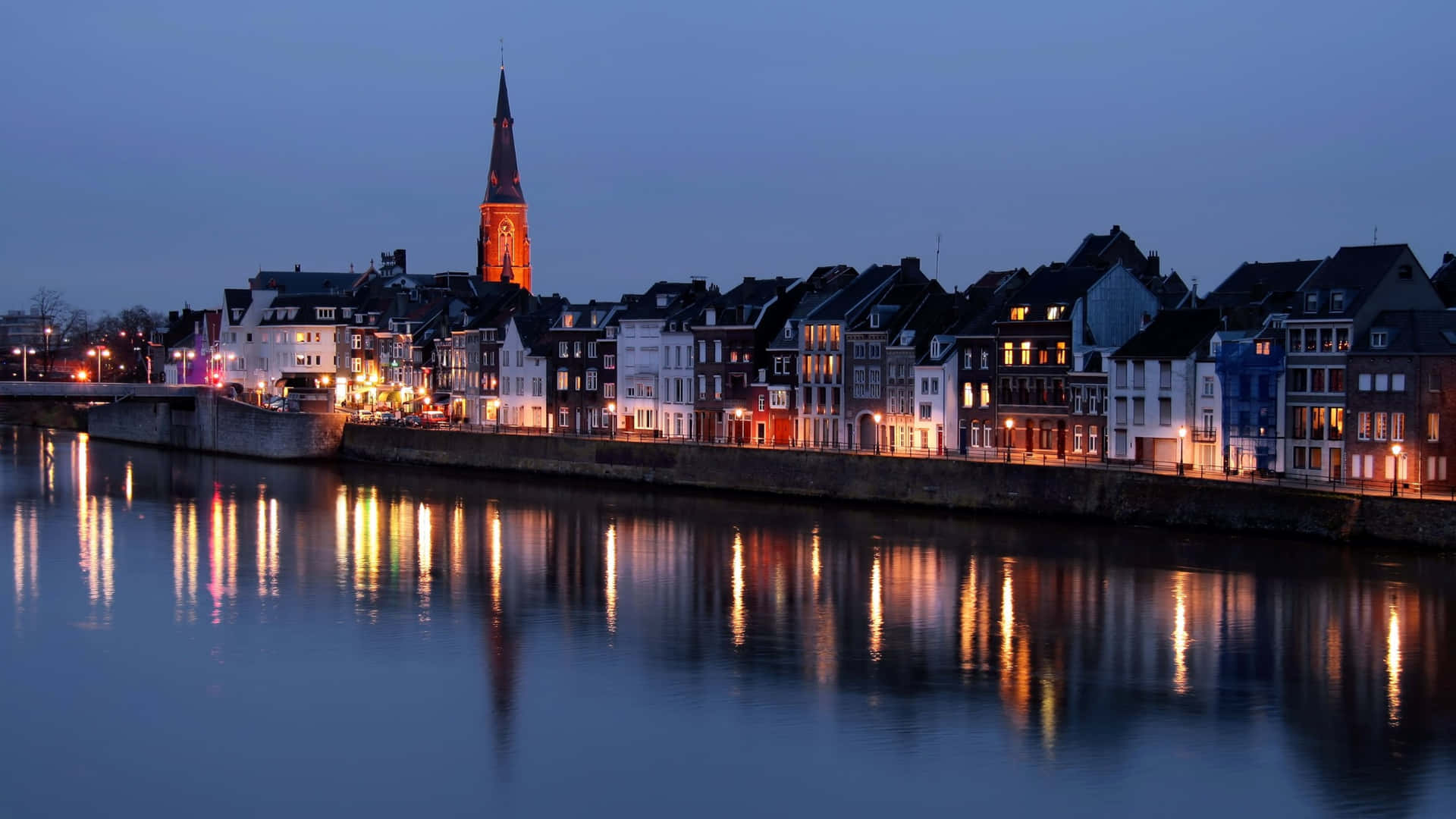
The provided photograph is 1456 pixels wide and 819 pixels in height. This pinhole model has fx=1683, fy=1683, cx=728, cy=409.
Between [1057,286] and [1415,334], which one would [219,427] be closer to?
[1057,286]

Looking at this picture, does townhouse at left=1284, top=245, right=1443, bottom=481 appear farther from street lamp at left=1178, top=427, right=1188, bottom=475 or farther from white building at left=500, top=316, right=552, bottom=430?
white building at left=500, top=316, right=552, bottom=430

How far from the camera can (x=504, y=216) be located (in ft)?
491

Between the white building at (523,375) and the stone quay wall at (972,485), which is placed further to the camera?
the white building at (523,375)

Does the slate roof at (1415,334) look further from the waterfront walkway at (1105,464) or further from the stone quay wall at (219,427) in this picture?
the stone quay wall at (219,427)

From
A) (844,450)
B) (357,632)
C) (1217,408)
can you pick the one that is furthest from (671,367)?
(357,632)

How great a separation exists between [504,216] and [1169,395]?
98.8 metres

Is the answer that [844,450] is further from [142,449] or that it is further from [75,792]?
[142,449]

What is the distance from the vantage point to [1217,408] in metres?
57.8

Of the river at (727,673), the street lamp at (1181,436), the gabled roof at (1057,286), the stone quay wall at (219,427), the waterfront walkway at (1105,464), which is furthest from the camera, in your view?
the stone quay wall at (219,427)

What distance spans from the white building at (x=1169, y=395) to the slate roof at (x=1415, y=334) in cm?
580

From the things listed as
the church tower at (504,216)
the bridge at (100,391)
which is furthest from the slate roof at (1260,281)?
the church tower at (504,216)

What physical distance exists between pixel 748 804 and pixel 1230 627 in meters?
16.7

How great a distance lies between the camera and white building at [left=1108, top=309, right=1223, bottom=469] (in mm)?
58219

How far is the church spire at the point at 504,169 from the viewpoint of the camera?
490 feet
